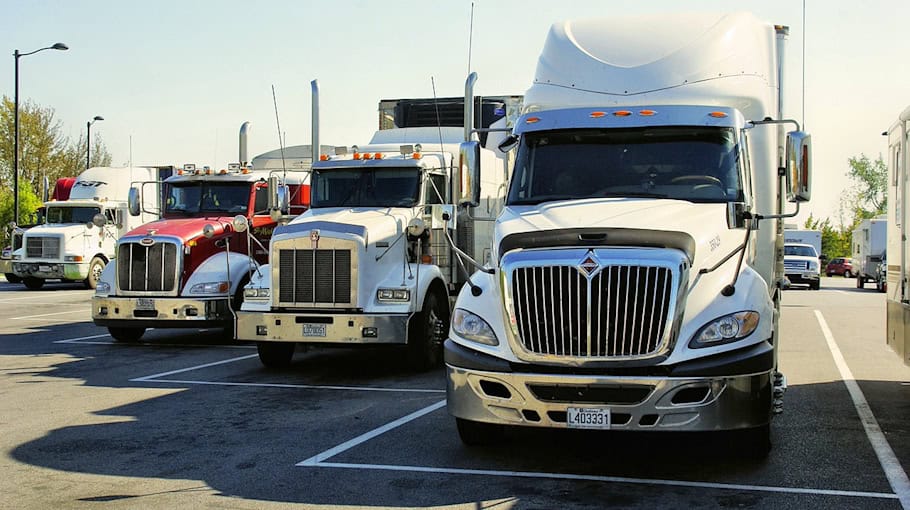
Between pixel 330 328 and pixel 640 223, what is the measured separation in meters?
5.76

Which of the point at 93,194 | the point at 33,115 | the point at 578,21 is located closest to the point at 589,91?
the point at 578,21

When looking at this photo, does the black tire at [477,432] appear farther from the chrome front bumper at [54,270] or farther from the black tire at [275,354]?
the chrome front bumper at [54,270]

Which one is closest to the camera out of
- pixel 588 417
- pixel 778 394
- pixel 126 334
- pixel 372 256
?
pixel 588 417

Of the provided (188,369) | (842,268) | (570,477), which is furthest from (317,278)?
(842,268)

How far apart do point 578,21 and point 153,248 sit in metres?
7.95

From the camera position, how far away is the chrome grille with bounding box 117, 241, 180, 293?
51.9 feet

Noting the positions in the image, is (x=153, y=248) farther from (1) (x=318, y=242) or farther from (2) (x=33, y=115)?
(2) (x=33, y=115)

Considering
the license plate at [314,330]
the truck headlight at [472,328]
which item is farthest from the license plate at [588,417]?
the license plate at [314,330]

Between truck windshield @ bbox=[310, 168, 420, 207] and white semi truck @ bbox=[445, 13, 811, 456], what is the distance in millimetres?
4368

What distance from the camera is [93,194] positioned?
3198 cm

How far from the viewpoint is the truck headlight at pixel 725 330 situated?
7031 mm

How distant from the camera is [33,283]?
→ 3266cm

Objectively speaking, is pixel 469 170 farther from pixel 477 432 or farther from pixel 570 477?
pixel 570 477

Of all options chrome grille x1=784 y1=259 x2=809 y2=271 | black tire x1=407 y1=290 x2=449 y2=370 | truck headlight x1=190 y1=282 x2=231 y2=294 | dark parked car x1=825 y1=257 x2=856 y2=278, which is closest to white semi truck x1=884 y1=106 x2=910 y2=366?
black tire x1=407 y1=290 x2=449 y2=370
